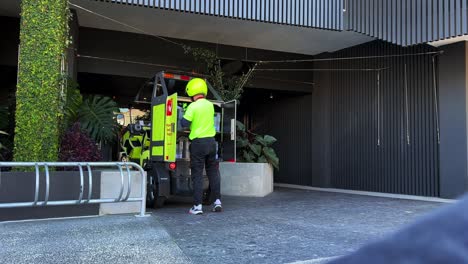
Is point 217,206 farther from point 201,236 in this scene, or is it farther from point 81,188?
point 81,188

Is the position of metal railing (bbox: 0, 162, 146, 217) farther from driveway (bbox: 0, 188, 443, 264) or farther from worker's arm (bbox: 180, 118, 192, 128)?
worker's arm (bbox: 180, 118, 192, 128)

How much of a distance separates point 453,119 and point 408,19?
2.52 m

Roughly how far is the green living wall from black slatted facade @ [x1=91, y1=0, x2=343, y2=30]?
227 cm

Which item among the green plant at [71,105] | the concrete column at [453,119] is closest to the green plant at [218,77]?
the green plant at [71,105]

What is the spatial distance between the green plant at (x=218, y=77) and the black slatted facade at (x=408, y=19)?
3.19 m

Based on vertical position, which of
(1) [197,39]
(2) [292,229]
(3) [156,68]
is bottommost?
(2) [292,229]

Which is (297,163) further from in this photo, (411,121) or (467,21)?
(467,21)

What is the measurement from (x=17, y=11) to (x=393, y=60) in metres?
9.66

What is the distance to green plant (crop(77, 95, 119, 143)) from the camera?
835 centimetres

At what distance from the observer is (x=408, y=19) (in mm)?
9430

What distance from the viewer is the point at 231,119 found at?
26.9ft

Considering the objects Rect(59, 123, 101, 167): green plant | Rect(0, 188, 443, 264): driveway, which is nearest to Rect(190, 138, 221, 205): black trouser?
Rect(0, 188, 443, 264): driveway

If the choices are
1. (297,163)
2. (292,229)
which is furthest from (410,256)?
(297,163)

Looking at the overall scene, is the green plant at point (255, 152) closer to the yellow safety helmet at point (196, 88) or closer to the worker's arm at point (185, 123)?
the yellow safety helmet at point (196, 88)
